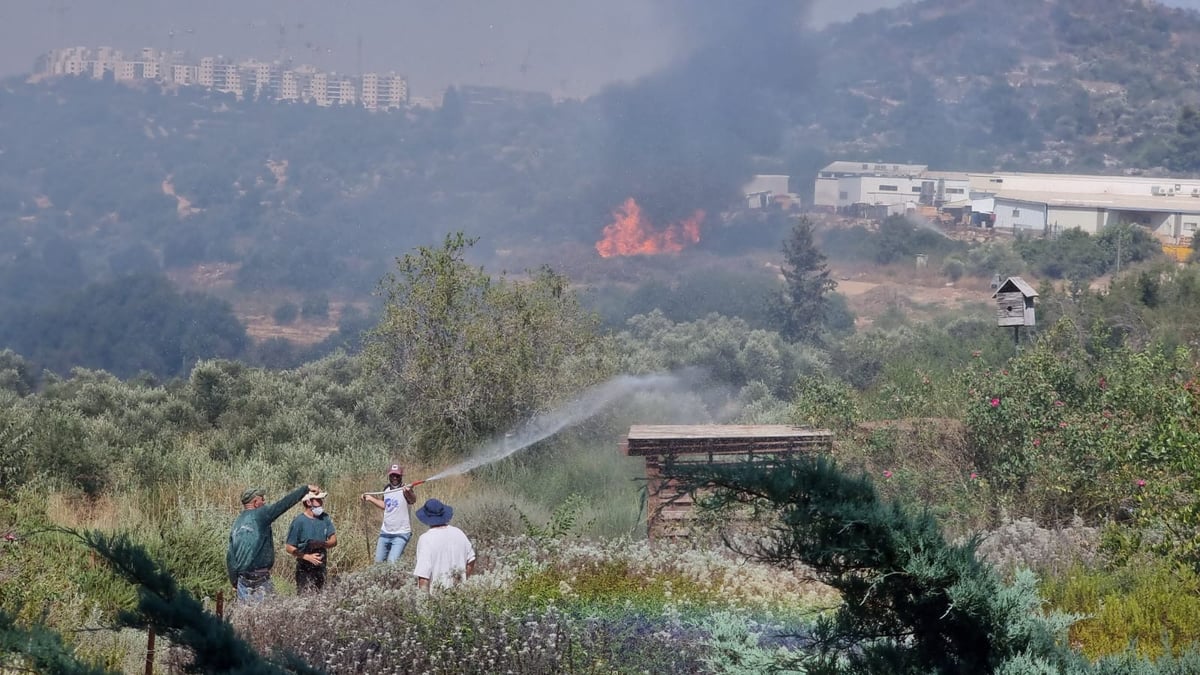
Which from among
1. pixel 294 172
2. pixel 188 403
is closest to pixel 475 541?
pixel 188 403

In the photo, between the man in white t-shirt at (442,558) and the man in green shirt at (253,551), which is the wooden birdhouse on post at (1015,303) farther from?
the man in green shirt at (253,551)

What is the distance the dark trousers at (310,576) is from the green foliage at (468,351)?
786 cm

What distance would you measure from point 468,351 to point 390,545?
25.8 feet

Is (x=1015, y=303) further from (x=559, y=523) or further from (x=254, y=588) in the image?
(x=254, y=588)

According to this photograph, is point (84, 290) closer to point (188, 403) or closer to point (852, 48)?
point (188, 403)

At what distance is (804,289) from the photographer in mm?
53250

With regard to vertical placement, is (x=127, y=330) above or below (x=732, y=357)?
below

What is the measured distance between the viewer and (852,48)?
515 feet

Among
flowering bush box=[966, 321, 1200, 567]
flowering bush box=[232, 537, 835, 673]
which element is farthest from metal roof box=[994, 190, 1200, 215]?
flowering bush box=[232, 537, 835, 673]

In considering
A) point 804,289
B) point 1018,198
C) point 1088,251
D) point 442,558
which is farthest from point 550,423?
point 1018,198

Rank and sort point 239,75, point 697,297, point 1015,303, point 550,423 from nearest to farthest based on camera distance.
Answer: point 1015,303
point 550,423
point 697,297
point 239,75

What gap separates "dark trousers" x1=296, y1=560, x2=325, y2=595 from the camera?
35.9ft

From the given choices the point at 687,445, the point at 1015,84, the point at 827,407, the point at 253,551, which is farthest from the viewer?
the point at 1015,84

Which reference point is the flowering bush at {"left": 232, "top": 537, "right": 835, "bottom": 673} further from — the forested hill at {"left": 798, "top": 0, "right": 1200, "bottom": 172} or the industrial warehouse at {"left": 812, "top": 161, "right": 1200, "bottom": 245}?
the forested hill at {"left": 798, "top": 0, "right": 1200, "bottom": 172}
